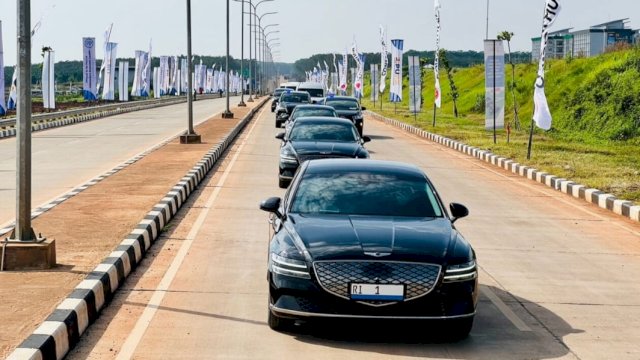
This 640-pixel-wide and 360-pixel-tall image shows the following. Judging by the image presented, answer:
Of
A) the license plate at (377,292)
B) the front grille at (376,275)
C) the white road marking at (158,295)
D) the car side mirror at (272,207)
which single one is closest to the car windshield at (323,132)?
the white road marking at (158,295)

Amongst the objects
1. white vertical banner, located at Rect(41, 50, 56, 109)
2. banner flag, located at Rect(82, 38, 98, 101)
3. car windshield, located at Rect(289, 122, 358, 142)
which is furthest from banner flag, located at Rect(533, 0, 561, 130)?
banner flag, located at Rect(82, 38, 98, 101)

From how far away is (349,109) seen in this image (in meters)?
39.6

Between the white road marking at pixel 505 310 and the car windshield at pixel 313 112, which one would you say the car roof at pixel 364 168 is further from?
the car windshield at pixel 313 112

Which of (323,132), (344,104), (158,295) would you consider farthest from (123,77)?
(158,295)

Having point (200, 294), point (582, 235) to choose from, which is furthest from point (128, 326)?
point (582, 235)

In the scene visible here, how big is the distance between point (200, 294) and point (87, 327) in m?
1.48

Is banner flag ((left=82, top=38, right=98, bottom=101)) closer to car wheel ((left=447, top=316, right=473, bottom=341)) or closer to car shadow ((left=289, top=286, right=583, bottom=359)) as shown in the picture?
car shadow ((left=289, top=286, right=583, bottom=359))

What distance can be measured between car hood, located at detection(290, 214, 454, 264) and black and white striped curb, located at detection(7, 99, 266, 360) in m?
1.80

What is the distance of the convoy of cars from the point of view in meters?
7.25

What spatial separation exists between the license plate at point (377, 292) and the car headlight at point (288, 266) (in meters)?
0.37

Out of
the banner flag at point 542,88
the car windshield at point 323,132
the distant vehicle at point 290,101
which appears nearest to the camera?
the car windshield at point 323,132

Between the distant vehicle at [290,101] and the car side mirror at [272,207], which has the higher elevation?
the distant vehicle at [290,101]

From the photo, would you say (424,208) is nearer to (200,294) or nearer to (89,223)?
(200,294)

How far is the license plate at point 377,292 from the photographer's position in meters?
7.22
